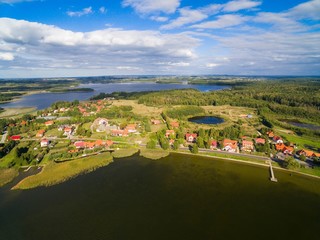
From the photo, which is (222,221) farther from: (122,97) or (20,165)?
(122,97)

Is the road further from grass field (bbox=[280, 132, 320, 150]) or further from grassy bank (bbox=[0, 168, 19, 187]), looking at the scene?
grass field (bbox=[280, 132, 320, 150])

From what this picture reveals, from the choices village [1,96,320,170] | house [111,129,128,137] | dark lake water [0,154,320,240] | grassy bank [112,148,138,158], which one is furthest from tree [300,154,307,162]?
house [111,129,128,137]

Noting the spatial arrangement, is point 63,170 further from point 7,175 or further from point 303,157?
point 303,157

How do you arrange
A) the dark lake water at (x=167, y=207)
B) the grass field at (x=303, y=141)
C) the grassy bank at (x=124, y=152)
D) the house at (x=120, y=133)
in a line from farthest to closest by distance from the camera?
the house at (x=120, y=133) < the grass field at (x=303, y=141) < the grassy bank at (x=124, y=152) < the dark lake water at (x=167, y=207)

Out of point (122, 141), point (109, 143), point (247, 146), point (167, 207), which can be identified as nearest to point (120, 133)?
point (122, 141)

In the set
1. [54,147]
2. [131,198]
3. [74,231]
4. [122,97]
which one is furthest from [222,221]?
[122,97]

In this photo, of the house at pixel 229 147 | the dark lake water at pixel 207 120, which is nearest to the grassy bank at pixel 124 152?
the house at pixel 229 147

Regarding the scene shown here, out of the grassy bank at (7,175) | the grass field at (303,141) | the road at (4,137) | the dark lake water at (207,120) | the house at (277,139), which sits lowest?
the dark lake water at (207,120)

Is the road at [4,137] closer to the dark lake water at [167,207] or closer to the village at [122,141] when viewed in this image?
the village at [122,141]
